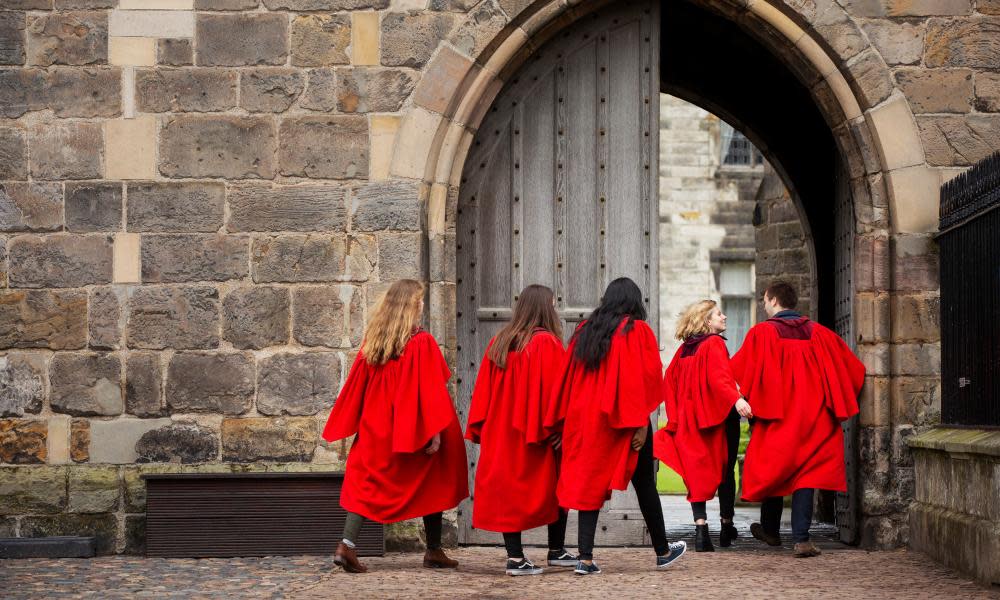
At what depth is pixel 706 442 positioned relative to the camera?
29.3 ft

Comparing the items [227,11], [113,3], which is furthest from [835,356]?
[113,3]

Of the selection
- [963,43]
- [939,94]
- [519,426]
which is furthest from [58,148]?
[963,43]

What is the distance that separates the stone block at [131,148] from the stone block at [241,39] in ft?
1.66

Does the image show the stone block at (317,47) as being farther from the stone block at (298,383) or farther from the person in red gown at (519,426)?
the person in red gown at (519,426)

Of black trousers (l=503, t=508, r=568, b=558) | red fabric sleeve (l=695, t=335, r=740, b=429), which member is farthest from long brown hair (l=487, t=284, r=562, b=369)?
red fabric sleeve (l=695, t=335, r=740, b=429)

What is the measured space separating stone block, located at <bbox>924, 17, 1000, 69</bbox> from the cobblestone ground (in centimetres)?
287

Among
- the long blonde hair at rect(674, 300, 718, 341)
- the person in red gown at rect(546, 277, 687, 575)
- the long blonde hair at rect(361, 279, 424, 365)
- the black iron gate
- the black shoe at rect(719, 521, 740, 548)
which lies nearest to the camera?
the black iron gate

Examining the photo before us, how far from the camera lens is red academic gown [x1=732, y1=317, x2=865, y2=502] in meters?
8.56

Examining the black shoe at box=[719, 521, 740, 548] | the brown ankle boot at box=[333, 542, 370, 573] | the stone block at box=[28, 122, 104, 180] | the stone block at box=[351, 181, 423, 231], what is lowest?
the black shoe at box=[719, 521, 740, 548]

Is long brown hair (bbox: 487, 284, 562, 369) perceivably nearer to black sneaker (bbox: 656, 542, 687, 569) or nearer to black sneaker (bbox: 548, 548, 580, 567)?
black sneaker (bbox: 548, 548, 580, 567)

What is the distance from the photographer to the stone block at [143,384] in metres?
8.70

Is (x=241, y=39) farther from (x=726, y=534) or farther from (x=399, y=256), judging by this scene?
(x=726, y=534)

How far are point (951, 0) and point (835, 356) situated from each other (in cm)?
220

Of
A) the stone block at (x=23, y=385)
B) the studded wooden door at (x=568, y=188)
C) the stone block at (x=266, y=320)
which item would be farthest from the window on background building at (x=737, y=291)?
the stone block at (x=23, y=385)
